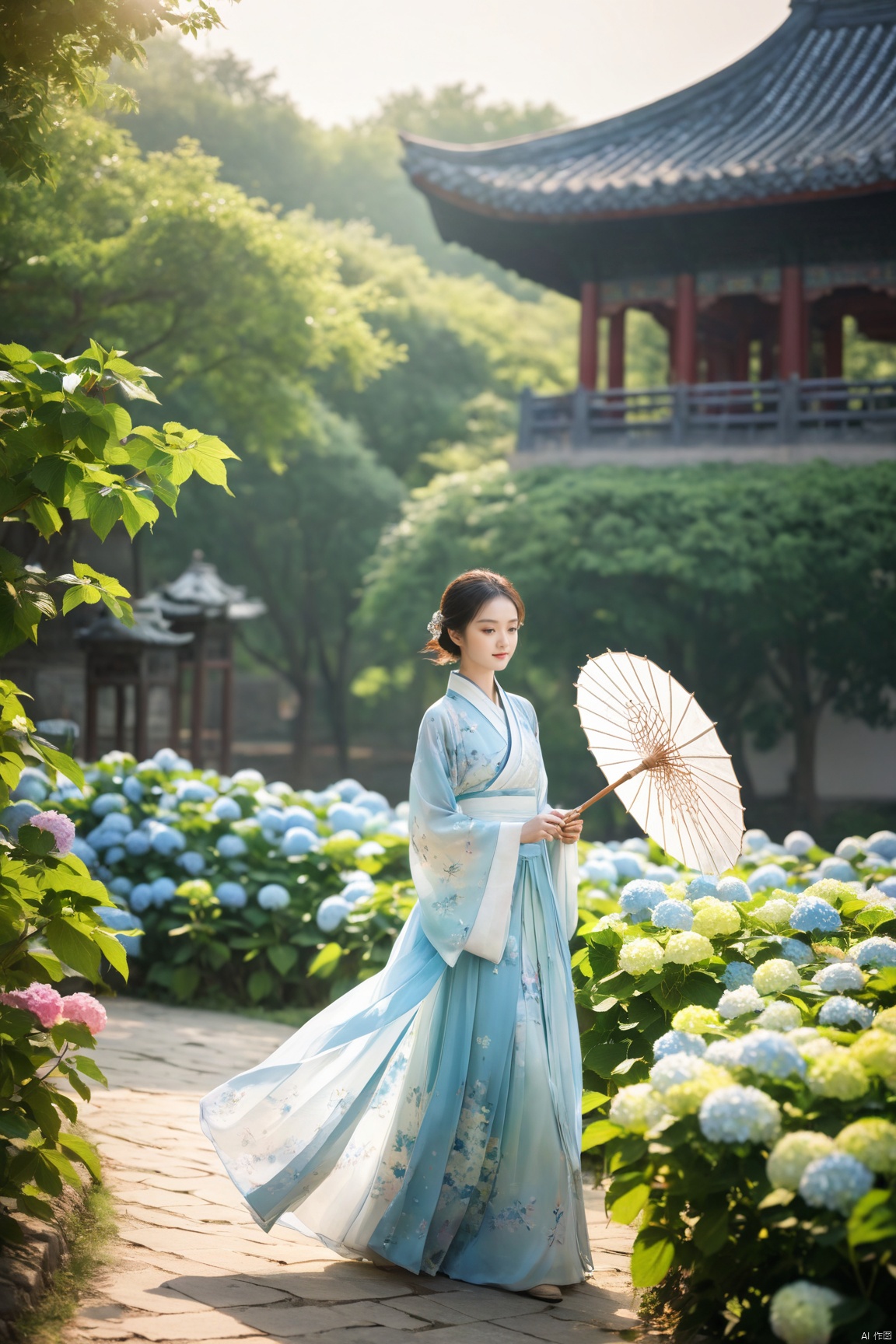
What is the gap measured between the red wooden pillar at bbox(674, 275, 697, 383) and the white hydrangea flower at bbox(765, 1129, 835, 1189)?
36.3 ft

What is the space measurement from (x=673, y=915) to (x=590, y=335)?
10.4 m

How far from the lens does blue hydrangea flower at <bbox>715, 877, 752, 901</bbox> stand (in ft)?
11.7

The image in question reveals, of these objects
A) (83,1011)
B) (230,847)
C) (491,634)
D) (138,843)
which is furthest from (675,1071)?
(138,843)

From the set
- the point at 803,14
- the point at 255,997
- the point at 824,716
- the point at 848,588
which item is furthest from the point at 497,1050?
the point at 803,14

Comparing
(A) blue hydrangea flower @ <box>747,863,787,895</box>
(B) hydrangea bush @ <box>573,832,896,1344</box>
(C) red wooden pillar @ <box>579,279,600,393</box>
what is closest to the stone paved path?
(B) hydrangea bush @ <box>573,832,896,1344</box>

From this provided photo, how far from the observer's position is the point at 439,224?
1348cm

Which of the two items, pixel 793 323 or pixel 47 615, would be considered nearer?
pixel 47 615

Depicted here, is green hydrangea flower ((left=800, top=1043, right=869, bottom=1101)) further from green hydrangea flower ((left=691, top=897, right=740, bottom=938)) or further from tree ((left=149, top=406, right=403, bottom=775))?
tree ((left=149, top=406, right=403, bottom=775))

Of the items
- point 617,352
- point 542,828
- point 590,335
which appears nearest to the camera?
point 542,828

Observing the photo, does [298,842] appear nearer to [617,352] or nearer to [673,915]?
[673,915]

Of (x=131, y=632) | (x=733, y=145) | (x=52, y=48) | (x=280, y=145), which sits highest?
(x=280, y=145)

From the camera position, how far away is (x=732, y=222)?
1205cm

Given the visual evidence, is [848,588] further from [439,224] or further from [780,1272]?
[780,1272]

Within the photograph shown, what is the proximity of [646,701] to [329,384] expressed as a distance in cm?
1589
